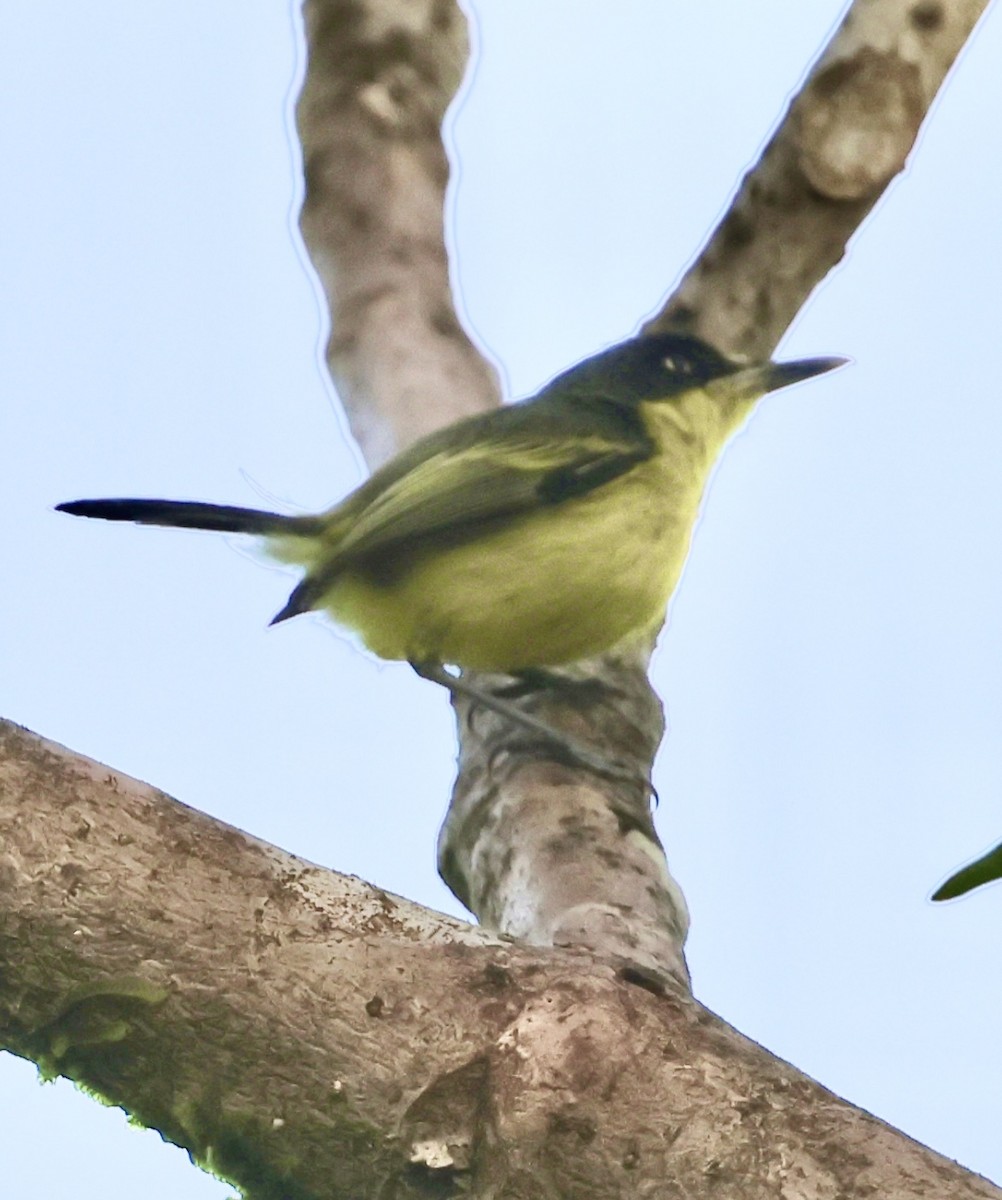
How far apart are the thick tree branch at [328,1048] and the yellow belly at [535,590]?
2218mm

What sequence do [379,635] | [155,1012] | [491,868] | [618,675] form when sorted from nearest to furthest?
[155,1012], [491,868], [618,675], [379,635]

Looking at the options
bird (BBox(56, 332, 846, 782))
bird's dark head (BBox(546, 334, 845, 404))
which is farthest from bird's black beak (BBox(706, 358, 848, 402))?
bird (BBox(56, 332, 846, 782))

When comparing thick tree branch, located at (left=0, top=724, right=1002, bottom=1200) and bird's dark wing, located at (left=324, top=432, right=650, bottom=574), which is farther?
bird's dark wing, located at (left=324, top=432, right=650, bottom=574)

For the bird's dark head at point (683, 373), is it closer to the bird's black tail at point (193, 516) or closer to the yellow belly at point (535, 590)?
the yellow belly at point (535, 590)

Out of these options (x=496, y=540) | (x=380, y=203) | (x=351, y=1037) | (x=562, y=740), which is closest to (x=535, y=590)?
(x=496, y=540)

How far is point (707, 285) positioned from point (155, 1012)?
3623 millimetres

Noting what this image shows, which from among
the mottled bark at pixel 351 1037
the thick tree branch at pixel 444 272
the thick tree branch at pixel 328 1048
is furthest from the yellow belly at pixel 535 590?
the thick tree branch at pixel 328 1048

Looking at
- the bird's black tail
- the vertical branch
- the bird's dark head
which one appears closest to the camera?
the bird's black tail

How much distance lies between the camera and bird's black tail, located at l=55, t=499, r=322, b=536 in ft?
13.4

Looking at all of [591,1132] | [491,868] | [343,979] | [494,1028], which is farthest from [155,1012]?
[491,868]

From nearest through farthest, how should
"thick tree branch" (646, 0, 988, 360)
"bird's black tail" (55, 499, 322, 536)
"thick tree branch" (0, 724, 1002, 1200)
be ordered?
"thick tree branch" (0, 724, 1002, 1200)
"bird's black tail" (55, 499, 322, 536)
"thick tree branch" (646, 0, 988, 360)

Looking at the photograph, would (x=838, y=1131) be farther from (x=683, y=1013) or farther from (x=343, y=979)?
(x=343, y=979)

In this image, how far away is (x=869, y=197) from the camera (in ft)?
15.5

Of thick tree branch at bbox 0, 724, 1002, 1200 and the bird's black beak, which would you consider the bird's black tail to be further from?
thick tree branch at bbox 0, 724, 1002, 1200
